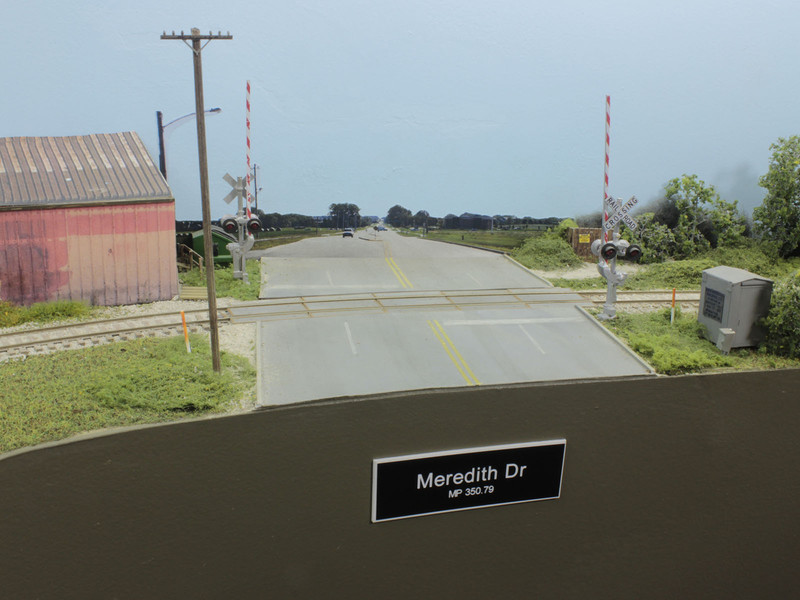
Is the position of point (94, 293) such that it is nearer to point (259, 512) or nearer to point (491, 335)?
point (259, 512)

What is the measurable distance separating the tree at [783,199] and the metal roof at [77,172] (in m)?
20.2

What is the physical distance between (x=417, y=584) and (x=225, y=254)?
13.9 m

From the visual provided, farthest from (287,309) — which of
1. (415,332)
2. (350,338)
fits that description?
(415,332)

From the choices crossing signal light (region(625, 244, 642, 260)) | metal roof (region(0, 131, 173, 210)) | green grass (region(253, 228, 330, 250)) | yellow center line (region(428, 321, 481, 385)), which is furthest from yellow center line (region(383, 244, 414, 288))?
metal roof (region(0, 131, 173, 210))

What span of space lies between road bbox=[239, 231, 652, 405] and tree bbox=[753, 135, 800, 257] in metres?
9.43

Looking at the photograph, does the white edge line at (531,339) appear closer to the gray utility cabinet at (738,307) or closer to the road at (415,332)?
the road at (415,332)

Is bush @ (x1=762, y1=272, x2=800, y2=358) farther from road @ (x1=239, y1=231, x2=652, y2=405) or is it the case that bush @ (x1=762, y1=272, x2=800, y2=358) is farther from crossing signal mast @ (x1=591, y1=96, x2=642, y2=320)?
road @ (x1=239, y1=231, x2=652, y2=405)

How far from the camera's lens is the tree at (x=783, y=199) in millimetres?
21469

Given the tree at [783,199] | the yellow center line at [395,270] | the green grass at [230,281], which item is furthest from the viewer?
the tree at [783,199]

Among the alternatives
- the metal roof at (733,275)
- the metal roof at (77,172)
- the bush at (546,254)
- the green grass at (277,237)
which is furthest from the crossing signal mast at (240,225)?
the metal roof at (733,275)

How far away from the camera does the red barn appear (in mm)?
16219

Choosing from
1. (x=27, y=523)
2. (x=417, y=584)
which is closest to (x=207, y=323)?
(x=27, y=523)

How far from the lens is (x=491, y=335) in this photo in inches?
571

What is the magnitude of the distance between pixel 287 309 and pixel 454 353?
4.88 m
